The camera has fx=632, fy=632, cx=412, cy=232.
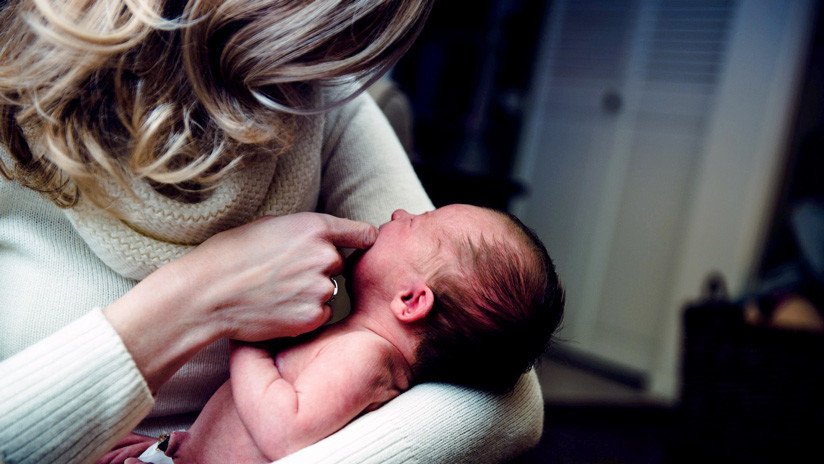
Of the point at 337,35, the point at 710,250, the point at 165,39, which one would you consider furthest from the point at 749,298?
the point at 165,39

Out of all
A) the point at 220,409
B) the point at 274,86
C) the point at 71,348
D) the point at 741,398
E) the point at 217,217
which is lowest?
the point at 741,398

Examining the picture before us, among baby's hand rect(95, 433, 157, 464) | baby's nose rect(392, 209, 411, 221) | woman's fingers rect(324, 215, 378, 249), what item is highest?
baby's nose rect(392, 209, 411, 221)

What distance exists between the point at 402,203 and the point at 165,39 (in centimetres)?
43

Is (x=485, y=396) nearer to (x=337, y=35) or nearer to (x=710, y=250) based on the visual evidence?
(x=337, y=35)

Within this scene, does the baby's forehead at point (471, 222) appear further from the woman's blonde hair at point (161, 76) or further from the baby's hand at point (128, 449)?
the baby's hand at point (128, 449)

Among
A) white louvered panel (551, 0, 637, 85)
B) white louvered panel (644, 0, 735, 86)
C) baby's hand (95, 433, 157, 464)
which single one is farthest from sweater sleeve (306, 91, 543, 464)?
white louvered panel (551, 0, 637, 85)

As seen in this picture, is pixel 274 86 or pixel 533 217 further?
pixel 533 217

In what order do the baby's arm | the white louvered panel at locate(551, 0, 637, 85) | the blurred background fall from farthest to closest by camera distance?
the white louvered panel at locate(551, 0, 637, 85) < the blurred background < the baby's arm

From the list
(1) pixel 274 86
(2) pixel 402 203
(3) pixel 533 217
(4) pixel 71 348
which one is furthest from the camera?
(3) pixel 533 217

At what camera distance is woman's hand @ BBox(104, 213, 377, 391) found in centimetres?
67

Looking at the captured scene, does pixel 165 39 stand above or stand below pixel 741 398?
above

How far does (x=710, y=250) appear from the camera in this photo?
278 cm

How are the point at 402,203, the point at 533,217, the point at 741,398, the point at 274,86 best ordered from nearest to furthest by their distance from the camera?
the point at 274,86
the point at 402,203
the point at 741,398
the point at 533,217

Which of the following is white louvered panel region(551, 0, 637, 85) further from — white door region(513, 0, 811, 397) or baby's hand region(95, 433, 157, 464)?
baby's hand region(95, 433, 157, 464)
